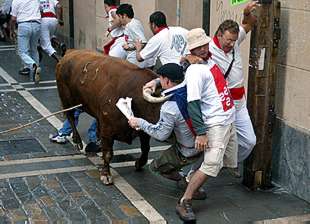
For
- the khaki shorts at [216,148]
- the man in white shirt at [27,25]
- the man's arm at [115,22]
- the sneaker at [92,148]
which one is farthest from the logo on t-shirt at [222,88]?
the man in white shirt at [27,25]

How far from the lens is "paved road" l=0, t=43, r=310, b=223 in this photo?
20.3ft

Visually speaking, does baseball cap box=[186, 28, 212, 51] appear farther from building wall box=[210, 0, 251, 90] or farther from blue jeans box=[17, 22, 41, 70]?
blue jeans box=[17, 22, 41, 70]

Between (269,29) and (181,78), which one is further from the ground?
(269,29)

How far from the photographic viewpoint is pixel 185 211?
607cm

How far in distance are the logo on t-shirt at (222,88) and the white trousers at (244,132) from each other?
544mm

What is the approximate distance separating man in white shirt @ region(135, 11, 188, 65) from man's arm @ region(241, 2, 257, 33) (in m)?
1.19

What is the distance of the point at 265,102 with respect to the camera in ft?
21.9

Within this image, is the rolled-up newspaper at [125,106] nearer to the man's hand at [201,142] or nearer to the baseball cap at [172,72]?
the baseball cap at [172,72]

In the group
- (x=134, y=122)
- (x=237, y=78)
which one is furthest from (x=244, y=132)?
(x=134, y=122)

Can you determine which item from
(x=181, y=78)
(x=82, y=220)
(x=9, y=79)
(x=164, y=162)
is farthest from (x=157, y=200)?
(x=9, y=79)

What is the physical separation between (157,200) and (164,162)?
0.42m

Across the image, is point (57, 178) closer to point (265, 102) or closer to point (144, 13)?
point (265, 102)

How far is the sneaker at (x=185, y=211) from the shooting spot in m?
6.01

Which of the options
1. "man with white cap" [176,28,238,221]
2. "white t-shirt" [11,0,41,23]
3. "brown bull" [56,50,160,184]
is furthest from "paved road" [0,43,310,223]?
"white t-shirt" [11,0,41,23]
